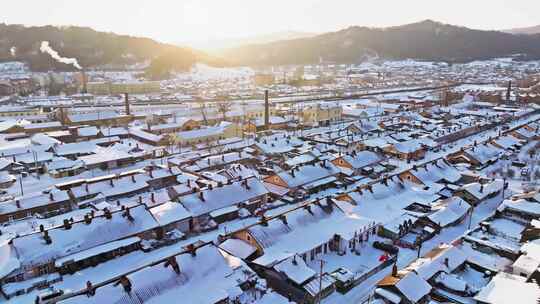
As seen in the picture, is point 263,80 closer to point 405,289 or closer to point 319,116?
point 319,116

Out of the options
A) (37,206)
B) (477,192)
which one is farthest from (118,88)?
(477,192)

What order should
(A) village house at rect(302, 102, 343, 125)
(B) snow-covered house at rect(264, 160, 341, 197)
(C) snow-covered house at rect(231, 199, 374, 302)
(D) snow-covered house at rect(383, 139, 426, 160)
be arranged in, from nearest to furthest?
1. (C) snow-covered house at rect(231, 199, 374, 302)
2. (B) snow-covered house at rect(264, 160, 341, 197)
3. (D) snow-covered house at rect(383, 139, 426, 160)
4. (A) village house at rect(302, 102, 343, 125)

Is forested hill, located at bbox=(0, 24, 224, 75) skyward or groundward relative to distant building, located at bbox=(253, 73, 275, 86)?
skyward

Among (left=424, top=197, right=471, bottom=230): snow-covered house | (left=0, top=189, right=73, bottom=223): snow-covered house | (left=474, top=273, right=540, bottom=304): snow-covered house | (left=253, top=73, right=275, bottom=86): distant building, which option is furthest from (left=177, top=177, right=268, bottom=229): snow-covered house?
(left=253, top=73, right=275, bottom=86): distant building

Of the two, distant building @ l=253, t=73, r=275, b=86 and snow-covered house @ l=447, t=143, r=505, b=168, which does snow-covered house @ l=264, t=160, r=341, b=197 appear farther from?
distant building @ l=253, t=73, r=275, b=86

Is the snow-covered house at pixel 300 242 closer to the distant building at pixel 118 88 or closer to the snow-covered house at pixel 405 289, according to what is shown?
the snow-covered house at pixel 405 289

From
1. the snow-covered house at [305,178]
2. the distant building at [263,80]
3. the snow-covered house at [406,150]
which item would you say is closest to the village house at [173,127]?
the snow-covered house at [305,178]

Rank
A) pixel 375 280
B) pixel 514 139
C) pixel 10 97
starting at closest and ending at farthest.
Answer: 1. pixel 375 280
2. pixel 514 139
3. pixel 10 97

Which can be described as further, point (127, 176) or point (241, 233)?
point (127, 176)

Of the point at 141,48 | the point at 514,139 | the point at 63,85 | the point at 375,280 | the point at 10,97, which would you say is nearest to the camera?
the point at 375,280

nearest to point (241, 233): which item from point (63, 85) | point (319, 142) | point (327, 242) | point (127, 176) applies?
point (327, 242)

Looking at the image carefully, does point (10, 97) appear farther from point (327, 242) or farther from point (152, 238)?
point (327, 242)
